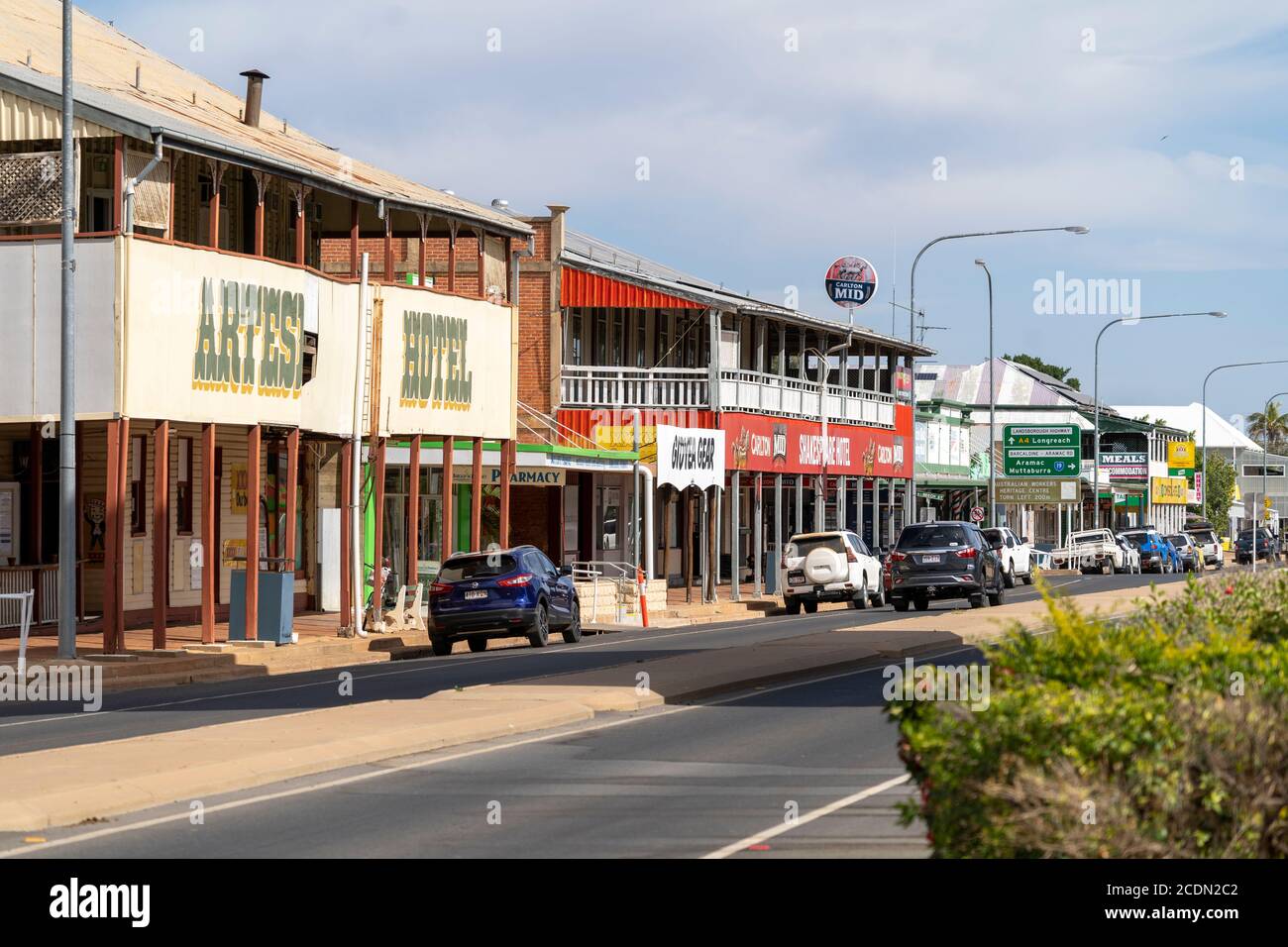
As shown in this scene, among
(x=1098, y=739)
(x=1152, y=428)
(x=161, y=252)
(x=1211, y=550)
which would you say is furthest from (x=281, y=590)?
(x=1152, y=428)

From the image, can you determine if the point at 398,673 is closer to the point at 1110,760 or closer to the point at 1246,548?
the point at 1110,760

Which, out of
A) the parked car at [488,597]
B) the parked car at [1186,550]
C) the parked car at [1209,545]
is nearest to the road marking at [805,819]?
the parked car at [488,597]

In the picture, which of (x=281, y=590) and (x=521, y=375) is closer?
(x=281, y=590)

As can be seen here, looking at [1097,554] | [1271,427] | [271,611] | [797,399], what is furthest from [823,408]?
[1271,427]

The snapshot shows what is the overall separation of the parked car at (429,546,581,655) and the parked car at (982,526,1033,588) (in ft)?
95.2

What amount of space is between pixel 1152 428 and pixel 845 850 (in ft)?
351

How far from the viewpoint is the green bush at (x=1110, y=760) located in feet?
23.3

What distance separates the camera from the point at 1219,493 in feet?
431

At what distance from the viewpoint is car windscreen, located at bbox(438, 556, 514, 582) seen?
29531mm

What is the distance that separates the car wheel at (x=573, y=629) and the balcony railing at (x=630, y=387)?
18.8 meters

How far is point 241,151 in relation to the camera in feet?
90.4

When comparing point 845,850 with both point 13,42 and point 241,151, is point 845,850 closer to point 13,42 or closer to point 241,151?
point 241,151

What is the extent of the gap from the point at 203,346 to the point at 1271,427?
156m

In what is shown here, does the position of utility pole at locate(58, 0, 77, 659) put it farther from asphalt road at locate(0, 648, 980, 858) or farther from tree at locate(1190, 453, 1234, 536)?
tree at locate(1190, 453, 1234, 536)
